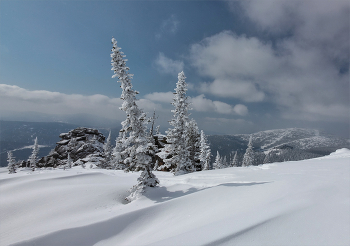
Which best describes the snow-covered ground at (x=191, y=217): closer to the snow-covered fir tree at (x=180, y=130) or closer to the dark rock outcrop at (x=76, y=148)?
the snow-covered fir tree at (x=180, y=130)

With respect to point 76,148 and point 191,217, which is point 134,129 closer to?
point 191,217

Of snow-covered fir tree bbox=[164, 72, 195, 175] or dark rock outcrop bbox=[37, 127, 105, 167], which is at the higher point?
snow-covered fir tree bbox=[164, 72, 195, 175]

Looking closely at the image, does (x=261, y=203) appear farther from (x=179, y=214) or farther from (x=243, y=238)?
(x=179, y=214)

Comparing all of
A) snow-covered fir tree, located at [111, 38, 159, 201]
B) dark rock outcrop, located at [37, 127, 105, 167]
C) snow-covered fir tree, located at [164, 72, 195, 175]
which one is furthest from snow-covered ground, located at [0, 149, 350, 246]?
dark rock outcrop, located at [37, 127, 105, 167]

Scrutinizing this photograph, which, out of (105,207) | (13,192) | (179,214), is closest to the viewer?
(179,214)

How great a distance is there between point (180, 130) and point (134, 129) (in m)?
10.9

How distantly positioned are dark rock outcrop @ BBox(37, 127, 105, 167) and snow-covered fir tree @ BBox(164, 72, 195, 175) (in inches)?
1552

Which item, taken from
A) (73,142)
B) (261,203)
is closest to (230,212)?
(261,203)

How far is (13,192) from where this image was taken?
1072 centimetres

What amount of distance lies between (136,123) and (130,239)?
7.17 meters

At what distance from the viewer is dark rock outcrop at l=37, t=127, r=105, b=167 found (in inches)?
2028

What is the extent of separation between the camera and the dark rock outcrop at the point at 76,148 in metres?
51.5

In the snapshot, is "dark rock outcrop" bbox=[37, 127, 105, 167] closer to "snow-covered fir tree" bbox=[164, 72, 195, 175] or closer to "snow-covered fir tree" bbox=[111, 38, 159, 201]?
"snow-covered fir tree" bbox=[164, 72, 195, 175]

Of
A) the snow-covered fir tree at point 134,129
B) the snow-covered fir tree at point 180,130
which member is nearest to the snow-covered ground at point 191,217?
the snow-covered fir tree at point 134,129
